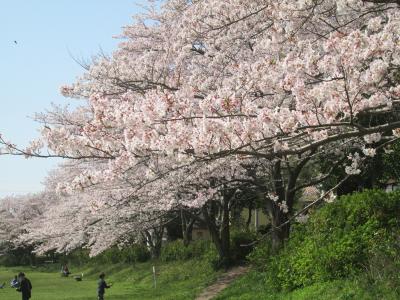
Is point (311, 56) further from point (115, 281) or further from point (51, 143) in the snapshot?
point (115, 281)

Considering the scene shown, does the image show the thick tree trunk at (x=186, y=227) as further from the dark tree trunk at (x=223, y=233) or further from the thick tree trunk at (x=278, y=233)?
the thick tree trunk at (x=278, y=233)

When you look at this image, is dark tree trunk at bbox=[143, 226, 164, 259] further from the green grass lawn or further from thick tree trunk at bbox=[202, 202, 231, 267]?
thick tree trunk at bbox=[202, 202, 231, 267]

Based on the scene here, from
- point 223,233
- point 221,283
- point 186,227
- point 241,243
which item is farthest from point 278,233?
point 186,227

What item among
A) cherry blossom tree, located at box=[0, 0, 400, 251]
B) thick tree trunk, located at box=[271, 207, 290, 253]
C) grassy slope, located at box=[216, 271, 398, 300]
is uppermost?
cherry blossom tree, located at box=[0, 0, 400, 251]

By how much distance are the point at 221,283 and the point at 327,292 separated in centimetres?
1004

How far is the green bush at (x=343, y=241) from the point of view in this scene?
11.3 metres

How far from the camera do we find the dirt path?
1866cm

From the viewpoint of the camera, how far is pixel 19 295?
27094mm

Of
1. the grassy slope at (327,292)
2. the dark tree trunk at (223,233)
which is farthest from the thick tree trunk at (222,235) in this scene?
the grassy slope at (327,292)

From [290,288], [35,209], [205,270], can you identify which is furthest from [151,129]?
[35,209]

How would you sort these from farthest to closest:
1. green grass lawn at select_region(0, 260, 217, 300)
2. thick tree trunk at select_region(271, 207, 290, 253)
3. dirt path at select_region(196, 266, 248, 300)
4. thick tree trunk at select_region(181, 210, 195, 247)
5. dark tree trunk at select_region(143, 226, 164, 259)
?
dark tree trunk at select_region(143, 226, 164, 259) < thick tree trunk at select_region(181, 210, 195, 247) < green grass lawn at select_region(0, 260, 217, 300) < dirt path at select_region(196, 266, 248, 300) < thick tree trunk at select_region(271, 207, 290, 253)

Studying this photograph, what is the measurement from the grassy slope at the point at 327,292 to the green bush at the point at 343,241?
34 centimetres

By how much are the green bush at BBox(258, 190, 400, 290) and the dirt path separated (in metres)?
3.95

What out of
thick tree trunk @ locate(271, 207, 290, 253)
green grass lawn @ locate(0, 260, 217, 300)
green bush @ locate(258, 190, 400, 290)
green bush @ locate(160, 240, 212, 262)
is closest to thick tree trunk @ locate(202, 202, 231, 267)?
green grass lawn @ locate(0, 260, 217, 300)
